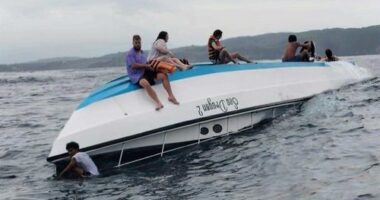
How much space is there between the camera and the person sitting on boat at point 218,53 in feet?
48.6

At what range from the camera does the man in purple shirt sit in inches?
477

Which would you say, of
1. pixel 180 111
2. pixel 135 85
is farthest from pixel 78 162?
pixel 180 111

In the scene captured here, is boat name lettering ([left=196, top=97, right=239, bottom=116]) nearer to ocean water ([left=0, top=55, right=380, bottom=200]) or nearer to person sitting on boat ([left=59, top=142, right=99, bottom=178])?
ocean water ([left=0, top=55, right=380, bottom=200])

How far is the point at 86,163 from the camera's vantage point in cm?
1093

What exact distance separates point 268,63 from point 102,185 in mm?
6080

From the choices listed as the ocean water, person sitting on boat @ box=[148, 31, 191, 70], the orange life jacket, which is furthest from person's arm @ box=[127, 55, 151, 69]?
the ocean water

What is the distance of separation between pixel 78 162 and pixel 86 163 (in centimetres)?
17

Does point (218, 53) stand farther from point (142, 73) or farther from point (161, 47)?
point (142, 73)

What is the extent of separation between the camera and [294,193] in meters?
8.79

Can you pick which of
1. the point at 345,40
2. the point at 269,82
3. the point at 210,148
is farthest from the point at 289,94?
the point at 345,40

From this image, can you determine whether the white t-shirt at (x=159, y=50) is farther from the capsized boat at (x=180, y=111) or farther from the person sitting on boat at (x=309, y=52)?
the person sitting on boat at (x=309, y=52)

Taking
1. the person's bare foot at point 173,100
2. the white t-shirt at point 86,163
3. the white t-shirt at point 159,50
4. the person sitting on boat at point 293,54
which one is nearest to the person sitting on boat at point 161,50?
the white t-shirt at point 159,50

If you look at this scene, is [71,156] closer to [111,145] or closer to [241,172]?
[111,145]

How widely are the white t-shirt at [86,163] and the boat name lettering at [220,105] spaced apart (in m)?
2.66
